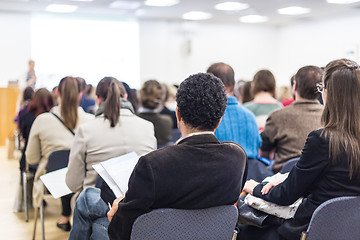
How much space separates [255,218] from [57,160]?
6.08 ft

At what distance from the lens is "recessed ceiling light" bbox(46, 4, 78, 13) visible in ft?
32.0

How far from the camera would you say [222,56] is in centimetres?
1316

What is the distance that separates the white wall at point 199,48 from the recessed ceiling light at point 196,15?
462mm

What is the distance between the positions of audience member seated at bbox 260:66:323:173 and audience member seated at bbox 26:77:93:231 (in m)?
1.63

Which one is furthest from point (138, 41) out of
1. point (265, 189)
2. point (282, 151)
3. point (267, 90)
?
point (265, 189)

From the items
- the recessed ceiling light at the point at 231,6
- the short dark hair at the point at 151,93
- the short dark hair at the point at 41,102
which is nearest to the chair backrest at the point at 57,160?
the short dark hair at the point at 41,102

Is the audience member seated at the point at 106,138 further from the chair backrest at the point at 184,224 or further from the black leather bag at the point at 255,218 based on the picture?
the chair backrest at the point at 184,224

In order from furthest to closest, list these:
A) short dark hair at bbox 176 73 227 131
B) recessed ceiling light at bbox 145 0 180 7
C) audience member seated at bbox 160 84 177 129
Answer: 1. recessed ceiling light at bbox 145 0 180 7
2. audience member seated at bbox 160 84 177 129
3. short dark hair at bbox 176 73 227 131

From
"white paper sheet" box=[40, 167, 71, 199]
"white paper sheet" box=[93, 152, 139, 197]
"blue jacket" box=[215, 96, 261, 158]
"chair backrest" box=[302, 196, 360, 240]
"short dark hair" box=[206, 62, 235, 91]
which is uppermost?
"short dark hair" box=[206, 62, 235, 91]

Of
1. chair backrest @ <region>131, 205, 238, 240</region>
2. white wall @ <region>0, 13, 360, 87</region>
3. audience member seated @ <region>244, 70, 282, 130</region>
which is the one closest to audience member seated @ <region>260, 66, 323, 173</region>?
audience member seated @ <region>244, 70, 282, 130</region>

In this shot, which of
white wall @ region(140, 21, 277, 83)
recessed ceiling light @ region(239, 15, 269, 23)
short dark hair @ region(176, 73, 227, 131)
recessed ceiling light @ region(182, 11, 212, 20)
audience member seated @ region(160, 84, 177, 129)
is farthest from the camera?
white wall @ region(140, 21, 277, 83)

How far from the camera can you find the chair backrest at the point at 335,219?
167 centimetres

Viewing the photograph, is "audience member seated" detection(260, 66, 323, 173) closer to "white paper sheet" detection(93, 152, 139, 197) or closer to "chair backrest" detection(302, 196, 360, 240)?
"chair backrest" detection(302, 196, 360, 240)

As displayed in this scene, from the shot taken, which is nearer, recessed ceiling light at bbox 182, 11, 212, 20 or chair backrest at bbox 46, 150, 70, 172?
chair backrest at bbox 46, 150, 70, 172
